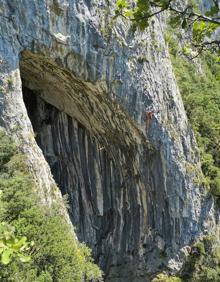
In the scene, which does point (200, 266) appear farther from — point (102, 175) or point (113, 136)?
point (113, 136)

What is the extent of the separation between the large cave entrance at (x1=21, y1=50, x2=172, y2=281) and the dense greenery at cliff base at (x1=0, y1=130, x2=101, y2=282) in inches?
240

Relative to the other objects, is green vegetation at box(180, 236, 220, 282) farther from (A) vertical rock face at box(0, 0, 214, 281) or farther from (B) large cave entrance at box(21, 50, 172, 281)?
(B) large cave entrance at box(21, 50, 172, 281)

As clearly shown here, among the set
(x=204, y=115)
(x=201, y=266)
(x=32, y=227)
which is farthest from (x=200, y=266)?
(x=32, y=227)

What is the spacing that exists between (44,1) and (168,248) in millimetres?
11660

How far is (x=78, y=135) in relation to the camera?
20203mm

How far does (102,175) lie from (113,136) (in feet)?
7.24

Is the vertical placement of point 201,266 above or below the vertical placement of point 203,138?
below

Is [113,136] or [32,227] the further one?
[113,136]

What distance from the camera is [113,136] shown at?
19.3m

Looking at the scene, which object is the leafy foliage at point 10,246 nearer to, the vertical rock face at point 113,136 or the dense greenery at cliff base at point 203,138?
the vertical rock face at point 113,136

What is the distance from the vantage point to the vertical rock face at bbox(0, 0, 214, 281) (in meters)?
15.4

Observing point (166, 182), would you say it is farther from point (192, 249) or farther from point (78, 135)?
point (78, 135)

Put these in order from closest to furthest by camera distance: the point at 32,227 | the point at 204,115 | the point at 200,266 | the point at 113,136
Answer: the point at 32,227 < the point at 200,266 < the point at 113,136 < the point at 204,115

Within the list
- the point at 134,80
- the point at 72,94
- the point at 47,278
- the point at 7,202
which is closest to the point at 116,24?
Result: the point at 134,80
